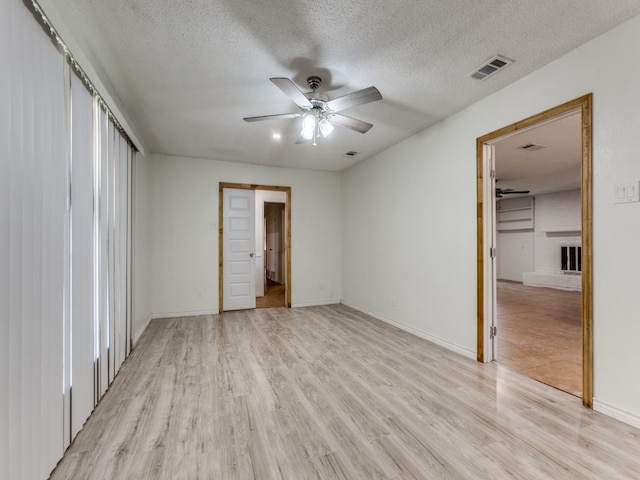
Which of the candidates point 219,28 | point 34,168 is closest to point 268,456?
point 34,168

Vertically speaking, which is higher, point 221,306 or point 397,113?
point 397,113

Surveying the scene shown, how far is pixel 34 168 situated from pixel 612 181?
3318 millimetres

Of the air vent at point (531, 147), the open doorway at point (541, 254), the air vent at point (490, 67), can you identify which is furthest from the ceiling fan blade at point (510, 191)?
the air vent at point (490, 67)

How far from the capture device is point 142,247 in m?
3.96

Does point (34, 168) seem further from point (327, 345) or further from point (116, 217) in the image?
point (327, 345)

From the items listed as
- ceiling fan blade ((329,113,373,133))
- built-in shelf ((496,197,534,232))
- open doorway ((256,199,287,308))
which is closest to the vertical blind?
ceiling fan blade ((329,113,373,133))

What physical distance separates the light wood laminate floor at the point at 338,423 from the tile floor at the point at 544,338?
0.76 ft

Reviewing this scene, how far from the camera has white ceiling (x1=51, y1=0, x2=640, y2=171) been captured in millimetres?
1758

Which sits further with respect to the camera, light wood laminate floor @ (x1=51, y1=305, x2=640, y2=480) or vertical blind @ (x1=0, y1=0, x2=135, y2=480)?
light wood laminate floor @ (x1=51, y1=305, x2=640, y2=480)

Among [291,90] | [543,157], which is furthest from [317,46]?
[543,157]

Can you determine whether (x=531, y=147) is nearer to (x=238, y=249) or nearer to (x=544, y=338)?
(x=544, y=338)

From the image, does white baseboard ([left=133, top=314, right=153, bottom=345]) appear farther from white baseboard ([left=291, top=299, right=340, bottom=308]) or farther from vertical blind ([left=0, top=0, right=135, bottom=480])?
white baseboard ([left=291, top=299, right=340, bottom=308])

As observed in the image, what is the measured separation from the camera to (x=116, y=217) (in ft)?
8.64

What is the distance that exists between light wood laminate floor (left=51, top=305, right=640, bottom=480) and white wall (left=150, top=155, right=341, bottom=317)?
5.55 ft
